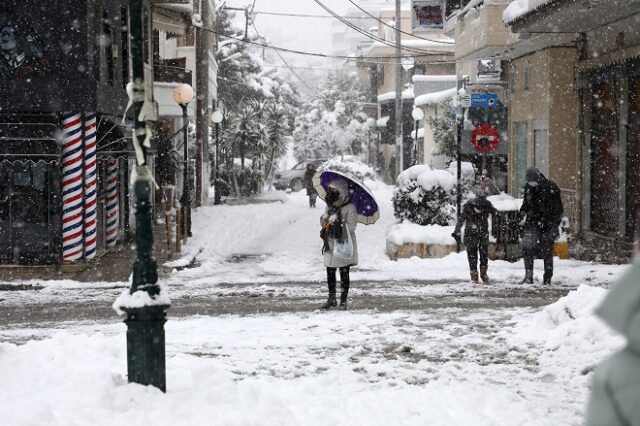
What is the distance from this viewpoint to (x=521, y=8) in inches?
806

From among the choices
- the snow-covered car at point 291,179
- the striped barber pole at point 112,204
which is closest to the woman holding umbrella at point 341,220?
the striped barber pole at point 112,204

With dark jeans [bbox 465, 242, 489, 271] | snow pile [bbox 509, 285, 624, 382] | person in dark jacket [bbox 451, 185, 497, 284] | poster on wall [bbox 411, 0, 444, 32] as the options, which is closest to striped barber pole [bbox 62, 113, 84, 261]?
person in dark jacket [bbox 451, 185, 497, 284]

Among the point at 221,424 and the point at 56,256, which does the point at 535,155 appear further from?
the point at 221,424

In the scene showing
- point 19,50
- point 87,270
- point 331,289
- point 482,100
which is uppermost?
point 19,50

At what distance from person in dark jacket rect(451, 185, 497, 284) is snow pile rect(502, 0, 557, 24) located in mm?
5622

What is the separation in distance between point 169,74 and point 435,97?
1642 cm

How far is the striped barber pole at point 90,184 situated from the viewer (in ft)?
60.3

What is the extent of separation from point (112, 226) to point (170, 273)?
18.0 feet

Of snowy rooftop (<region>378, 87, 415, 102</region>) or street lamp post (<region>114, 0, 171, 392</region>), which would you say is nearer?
street lamp post (<region>114, 0, 171, 392</region>)

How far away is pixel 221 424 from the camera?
6289mm

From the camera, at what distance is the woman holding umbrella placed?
12.2 metres

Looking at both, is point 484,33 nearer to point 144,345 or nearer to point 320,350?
point 320,350

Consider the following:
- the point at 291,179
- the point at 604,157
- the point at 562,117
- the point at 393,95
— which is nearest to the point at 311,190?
the point at 562,117

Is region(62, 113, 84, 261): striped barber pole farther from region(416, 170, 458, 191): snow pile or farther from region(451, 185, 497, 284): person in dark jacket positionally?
region(451, 185, 497, 284): person in dark jacket
